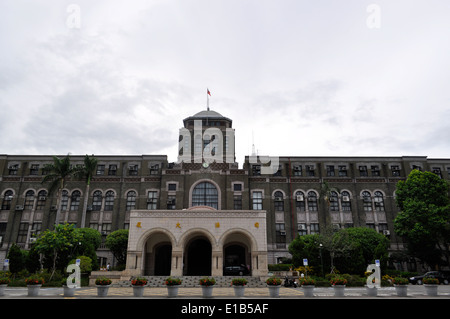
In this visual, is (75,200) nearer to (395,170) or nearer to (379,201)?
(379,201)

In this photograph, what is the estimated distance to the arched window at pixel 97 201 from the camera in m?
Answer: 40.8

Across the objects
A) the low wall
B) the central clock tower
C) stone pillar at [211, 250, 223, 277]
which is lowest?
the low wall

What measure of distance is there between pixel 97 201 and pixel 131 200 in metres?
4.50

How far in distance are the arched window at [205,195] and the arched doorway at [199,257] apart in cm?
551

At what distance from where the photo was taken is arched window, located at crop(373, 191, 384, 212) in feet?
135

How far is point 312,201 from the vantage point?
41469 millimetres

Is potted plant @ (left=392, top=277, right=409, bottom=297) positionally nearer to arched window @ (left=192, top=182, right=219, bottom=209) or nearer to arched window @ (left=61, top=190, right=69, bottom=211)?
arched window @ (left=192, top=182, right=219, bottom=209)

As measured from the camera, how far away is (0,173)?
4194 centimetres

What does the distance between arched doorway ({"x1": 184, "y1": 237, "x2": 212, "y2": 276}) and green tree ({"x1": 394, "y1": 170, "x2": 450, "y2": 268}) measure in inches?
863

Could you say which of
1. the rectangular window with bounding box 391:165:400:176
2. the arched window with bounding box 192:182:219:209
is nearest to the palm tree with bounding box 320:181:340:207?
the rectangular window with bounding box 391:165:400:176

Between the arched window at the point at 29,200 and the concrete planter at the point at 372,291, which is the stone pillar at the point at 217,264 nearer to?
the concrete planter at the point at 372,291

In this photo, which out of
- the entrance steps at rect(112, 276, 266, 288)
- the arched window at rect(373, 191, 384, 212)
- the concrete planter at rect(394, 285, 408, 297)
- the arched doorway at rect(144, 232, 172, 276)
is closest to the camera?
the concrete planter at rect(394, 285, 408, 297)

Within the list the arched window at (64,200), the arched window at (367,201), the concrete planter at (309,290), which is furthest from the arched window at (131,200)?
the arched window at (367,201)
